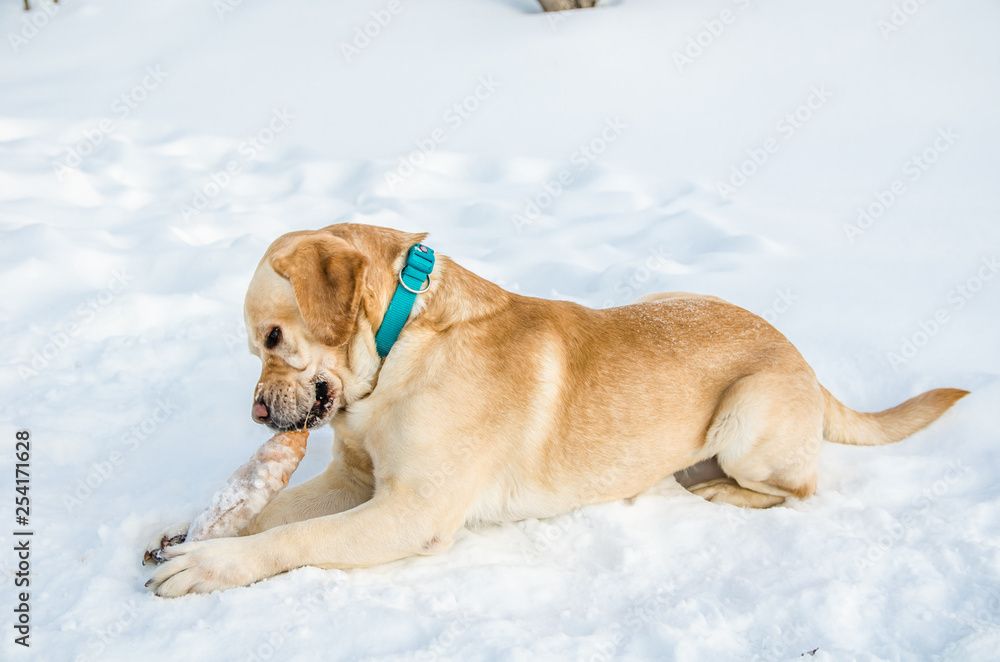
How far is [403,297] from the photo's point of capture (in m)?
3.11

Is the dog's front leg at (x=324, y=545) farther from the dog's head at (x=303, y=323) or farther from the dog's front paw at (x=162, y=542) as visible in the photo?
the dog's head at (x=303, y=323)

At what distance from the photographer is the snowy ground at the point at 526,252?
2.57m

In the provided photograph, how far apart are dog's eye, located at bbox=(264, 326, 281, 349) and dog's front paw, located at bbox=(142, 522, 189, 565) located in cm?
79

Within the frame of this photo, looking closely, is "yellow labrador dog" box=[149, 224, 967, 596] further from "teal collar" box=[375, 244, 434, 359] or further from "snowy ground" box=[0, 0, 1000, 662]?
"snowy ground" box=[0, 0, 1000, 662]

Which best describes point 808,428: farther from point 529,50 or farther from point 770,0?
point 770,0

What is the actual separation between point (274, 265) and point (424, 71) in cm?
706

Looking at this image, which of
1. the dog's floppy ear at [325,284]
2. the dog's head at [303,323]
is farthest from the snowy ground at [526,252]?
the dog's floppy ear at [325,284]

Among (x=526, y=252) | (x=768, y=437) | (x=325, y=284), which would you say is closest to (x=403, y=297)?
(x=325, y=284)

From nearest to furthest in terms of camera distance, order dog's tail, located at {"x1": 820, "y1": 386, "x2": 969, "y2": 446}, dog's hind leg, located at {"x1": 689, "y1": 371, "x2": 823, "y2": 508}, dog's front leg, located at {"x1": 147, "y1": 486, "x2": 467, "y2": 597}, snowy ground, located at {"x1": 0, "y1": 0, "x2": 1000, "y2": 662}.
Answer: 1. snowy ground, located at {"x1": 0, "y1": 0, "x2": 1000, "y2": 662}
2. dog's front leg, located at {"x1": 147, "y1": 486, "x2": 467, "y2": 597}
3. dog's hind leg, located at {"x1": 689, "y1": 371, "x2": 823, "y2": 508}
4. dog's tail, located at {"x1": 820, "y1": 386, "x2": 969, "y2": 446}

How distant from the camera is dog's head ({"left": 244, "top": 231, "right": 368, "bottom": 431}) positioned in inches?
113

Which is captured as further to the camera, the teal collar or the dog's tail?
the dog's tail

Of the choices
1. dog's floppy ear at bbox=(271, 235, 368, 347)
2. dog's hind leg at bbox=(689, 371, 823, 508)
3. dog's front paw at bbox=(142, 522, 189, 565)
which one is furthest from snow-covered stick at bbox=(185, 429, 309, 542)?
dog's hind leg at bbox=(689, 371, 823, 508)

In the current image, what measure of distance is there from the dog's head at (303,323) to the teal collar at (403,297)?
0.16 m

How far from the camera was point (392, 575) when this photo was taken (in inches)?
114
